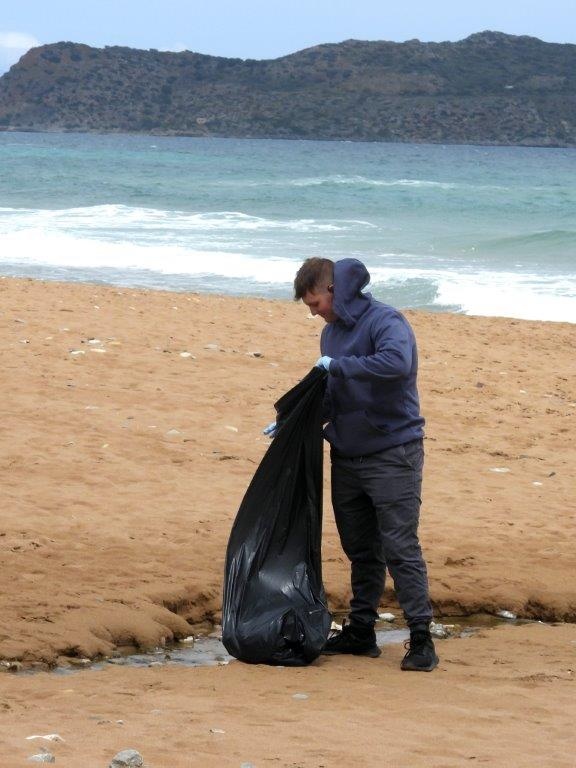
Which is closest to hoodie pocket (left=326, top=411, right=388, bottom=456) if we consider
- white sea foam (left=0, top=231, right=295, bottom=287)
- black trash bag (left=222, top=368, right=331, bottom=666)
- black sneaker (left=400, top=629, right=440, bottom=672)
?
black trash bag (left=222, top=368, right=331, bottom=666)

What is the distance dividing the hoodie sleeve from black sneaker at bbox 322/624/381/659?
106cm

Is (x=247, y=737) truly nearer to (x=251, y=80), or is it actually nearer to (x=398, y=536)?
(x=398, y=536)

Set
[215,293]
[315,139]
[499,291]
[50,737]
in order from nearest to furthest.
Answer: [50,737] < [215,293] < [499,291] < [315,139]

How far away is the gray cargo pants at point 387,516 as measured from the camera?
4.43 meters

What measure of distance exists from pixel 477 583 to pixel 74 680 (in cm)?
213

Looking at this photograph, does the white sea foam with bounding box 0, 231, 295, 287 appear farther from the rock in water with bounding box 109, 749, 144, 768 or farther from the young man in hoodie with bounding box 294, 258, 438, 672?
the rock in water with bounding box 109, 749, 144, 768

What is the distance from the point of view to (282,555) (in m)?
4.69

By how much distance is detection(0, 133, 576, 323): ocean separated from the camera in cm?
1844

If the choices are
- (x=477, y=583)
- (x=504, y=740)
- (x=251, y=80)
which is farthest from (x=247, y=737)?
(x=251, y=80)

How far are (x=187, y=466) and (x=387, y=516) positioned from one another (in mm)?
3059

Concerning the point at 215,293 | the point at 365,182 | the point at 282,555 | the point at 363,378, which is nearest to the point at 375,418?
the point at 363,378

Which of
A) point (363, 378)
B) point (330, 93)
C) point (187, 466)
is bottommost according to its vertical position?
point (187, 466)

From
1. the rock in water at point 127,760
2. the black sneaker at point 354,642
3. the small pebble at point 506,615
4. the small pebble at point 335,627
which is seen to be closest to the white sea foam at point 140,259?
the small pebble at point 506,615

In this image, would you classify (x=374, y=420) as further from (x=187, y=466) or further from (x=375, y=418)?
(x=187, y=466)
